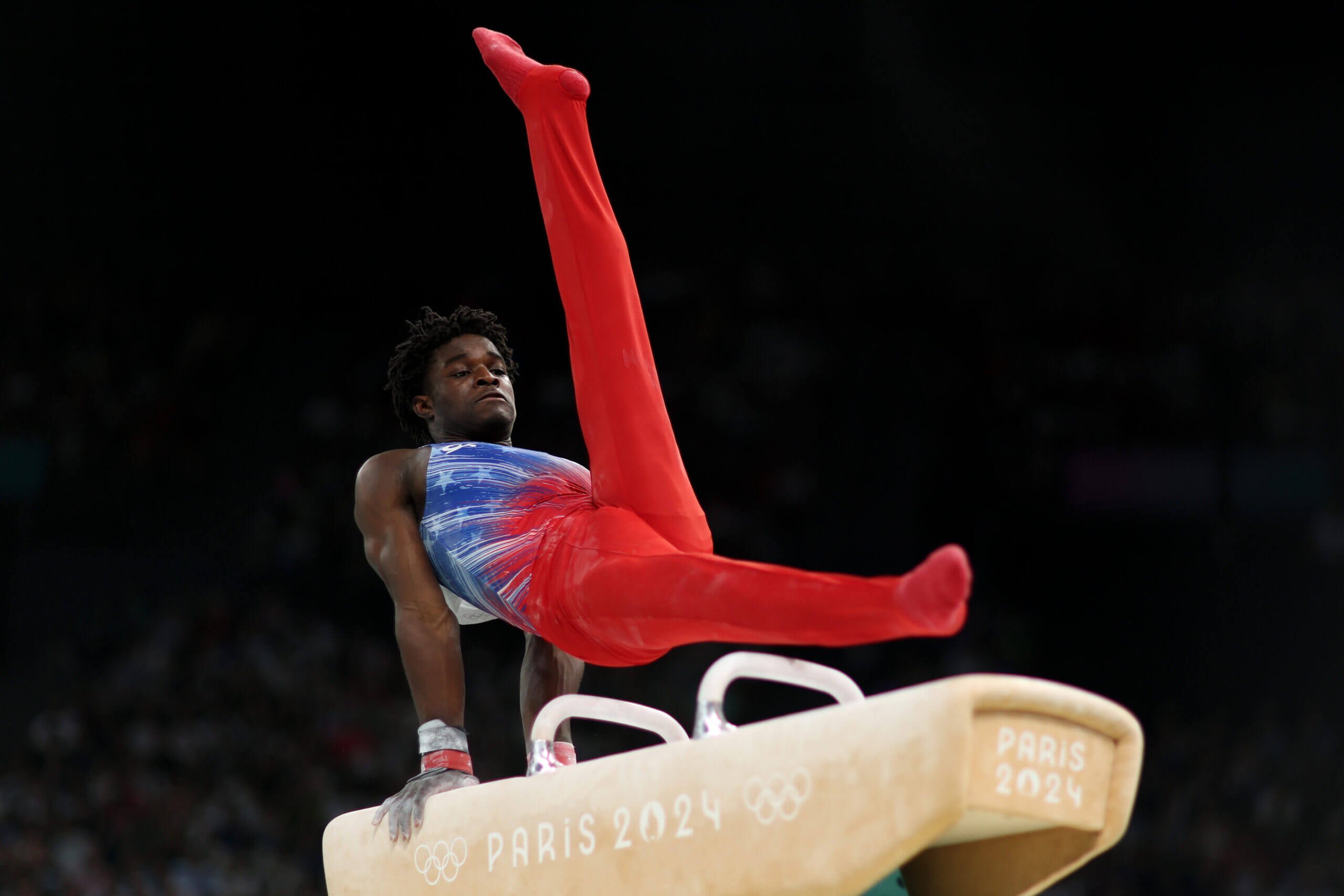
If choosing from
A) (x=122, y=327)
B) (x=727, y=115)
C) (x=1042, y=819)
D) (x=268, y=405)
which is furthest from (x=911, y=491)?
(x=1042, y=819)

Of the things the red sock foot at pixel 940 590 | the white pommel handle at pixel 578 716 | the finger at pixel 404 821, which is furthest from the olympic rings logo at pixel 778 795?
the finger at pixel 404 821

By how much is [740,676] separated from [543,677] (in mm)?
1336

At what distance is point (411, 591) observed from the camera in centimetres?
338

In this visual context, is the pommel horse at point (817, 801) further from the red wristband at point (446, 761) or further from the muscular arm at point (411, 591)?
the muscular arm at point (411, 591)

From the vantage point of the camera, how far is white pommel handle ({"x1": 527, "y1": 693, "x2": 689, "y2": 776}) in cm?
286

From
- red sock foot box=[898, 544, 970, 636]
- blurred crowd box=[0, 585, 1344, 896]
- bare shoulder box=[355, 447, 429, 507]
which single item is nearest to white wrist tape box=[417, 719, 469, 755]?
bare shoulder box=[355, 447, 429, 507]

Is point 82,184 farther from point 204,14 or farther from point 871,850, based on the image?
point 871,850

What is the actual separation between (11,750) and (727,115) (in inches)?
254

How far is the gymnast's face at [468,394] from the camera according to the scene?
3.72 metres

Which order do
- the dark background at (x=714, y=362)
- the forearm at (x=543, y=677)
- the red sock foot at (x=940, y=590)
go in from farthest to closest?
the dark background at (x=714, y=362), the forearm at (x=543, y=677), the red sock foot at (x=940, y=590)

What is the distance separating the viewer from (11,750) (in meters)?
7.59

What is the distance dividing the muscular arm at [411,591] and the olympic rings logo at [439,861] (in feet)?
1.20

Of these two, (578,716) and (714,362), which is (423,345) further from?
(714,362)

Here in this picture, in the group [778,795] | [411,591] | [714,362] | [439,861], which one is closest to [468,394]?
[411,591]
